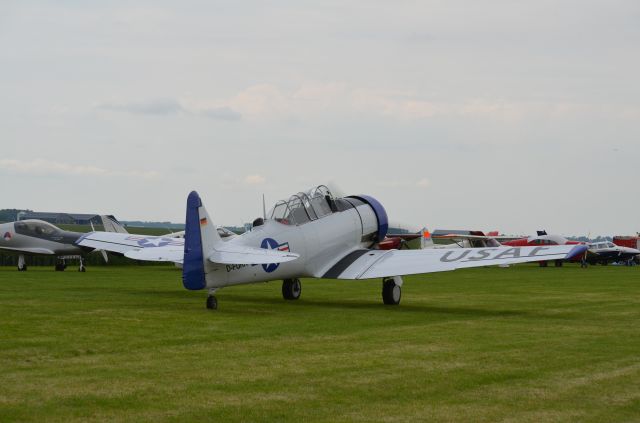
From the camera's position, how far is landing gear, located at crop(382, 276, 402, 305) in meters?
18.6

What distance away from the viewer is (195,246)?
616 inches

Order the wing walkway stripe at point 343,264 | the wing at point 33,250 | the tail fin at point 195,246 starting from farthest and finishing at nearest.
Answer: the wing at point 33,250
the wing walkway stripe at point 343,264
the tail fin at point 195,246

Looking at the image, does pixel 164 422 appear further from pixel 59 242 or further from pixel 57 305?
pixel 59 242

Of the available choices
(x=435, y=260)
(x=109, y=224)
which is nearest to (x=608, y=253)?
(x=109, y=224)

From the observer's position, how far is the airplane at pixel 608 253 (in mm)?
51469

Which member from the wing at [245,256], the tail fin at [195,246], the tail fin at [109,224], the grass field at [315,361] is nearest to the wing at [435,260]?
A: the grass field at [315,361]

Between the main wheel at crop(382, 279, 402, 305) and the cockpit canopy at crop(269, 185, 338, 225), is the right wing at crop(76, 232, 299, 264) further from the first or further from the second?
the main wheel at crop(382, 279, 402, 305)

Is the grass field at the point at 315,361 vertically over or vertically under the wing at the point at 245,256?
under

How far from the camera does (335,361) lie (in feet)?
32.3

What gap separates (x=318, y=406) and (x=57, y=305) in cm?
1066

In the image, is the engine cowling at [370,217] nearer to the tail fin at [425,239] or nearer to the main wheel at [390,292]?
the main wheel at [390,292]

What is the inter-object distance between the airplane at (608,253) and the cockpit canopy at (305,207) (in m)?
35.0

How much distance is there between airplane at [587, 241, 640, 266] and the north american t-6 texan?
3352 cm

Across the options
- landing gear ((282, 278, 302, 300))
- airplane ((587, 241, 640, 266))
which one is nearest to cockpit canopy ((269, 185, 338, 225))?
landing gear ((282, 278, 302, 300))
